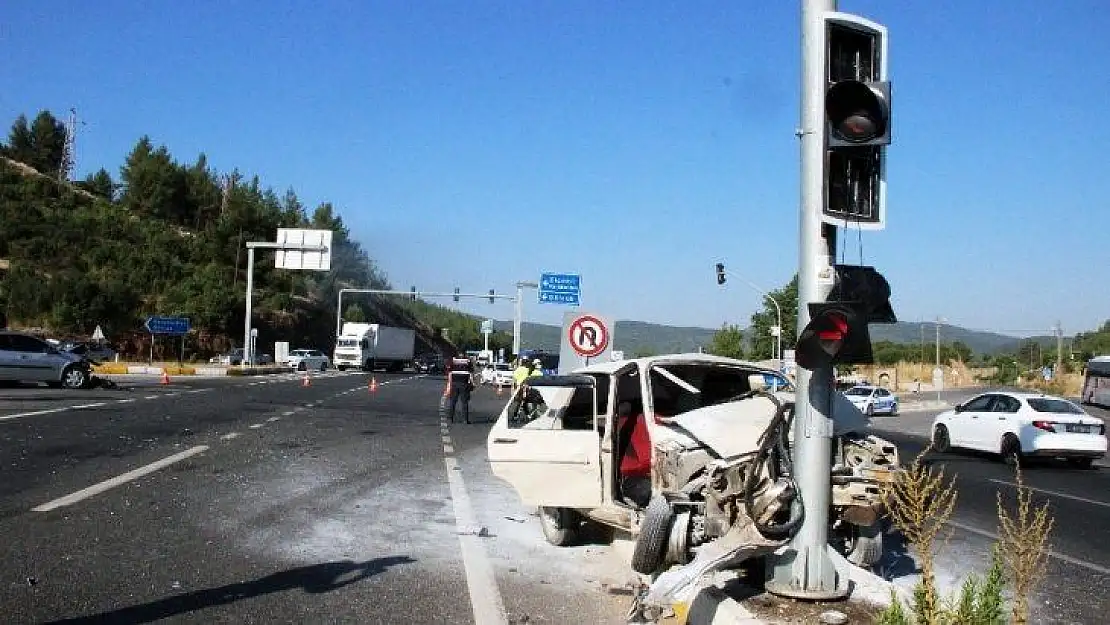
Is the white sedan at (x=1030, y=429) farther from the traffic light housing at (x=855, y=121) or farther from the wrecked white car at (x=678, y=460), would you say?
the traffic light housing at (x=855, y=121)

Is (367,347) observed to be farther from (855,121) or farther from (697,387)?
(855,121)

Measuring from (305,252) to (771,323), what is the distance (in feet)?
100.0

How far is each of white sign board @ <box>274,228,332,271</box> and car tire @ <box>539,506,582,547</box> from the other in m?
38.3

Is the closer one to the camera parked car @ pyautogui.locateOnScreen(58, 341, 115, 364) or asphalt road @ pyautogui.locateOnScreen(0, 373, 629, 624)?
asphalt road @ pyautogui.locateOnScreen(0, 373, 629, 624)

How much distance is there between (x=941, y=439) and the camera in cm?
2364

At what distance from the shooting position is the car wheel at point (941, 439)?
23438mm

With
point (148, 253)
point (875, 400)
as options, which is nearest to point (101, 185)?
point (148, 253)

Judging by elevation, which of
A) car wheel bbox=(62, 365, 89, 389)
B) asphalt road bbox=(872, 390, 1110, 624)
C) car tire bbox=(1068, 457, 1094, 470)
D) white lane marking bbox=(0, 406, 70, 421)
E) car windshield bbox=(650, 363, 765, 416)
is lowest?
car tire bbox=(1068, 457, 1094, 470)

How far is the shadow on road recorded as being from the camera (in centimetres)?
592

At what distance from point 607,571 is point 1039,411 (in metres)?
15.9

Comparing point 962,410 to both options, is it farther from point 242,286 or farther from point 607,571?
point 242,286

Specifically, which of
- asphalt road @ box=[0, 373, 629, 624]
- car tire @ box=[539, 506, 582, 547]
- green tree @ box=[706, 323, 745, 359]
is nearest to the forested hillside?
green tree @ box=[706, 323, 745, 359]

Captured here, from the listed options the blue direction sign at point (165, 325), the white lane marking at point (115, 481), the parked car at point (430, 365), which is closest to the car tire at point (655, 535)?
the white lane marking at point (115, 481)

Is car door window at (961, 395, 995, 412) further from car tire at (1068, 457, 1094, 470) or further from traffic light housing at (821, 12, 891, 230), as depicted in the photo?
traffic light housing at (821, 12, 891, 230)
